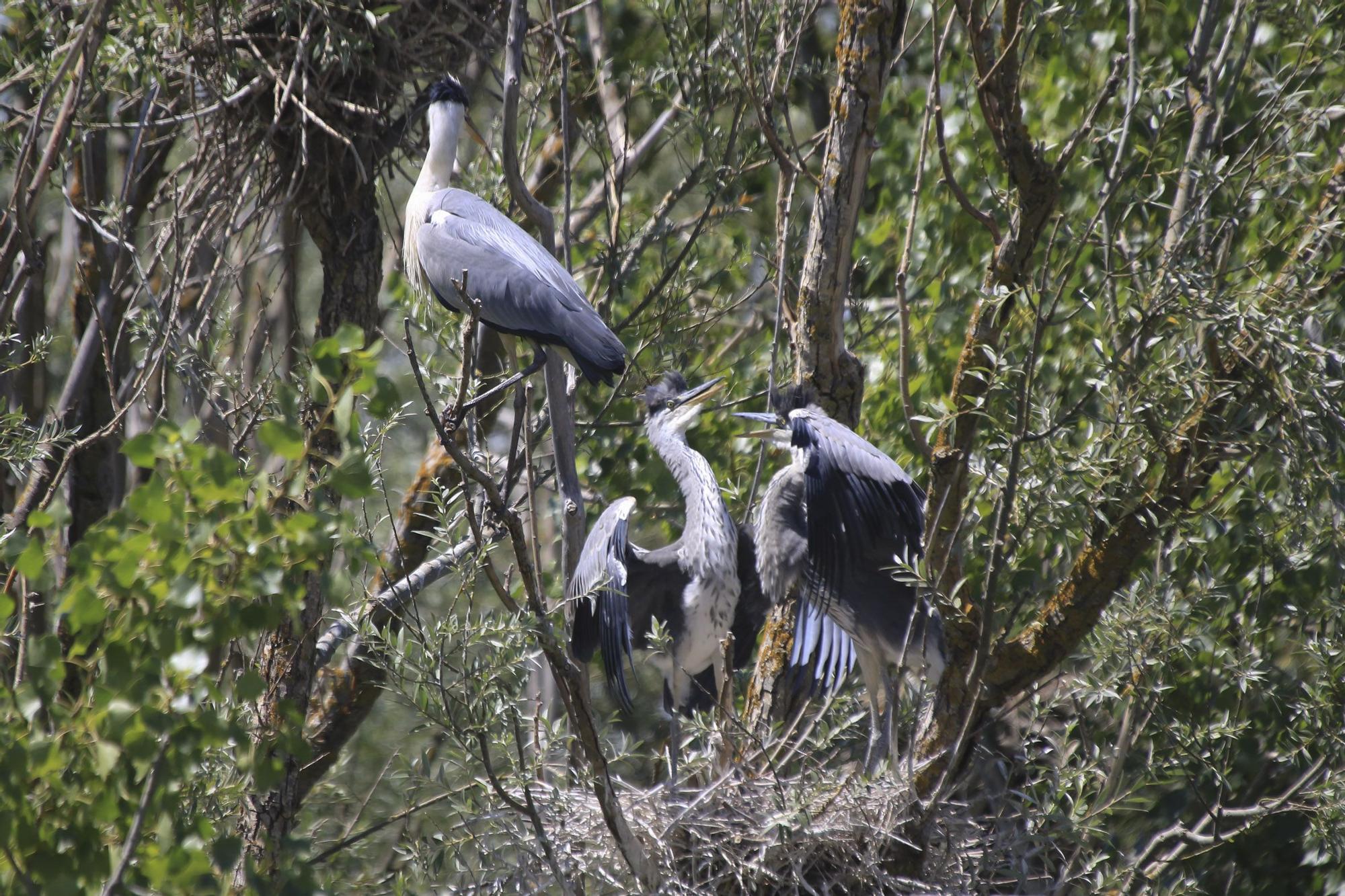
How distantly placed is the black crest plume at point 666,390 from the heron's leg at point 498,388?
723mm

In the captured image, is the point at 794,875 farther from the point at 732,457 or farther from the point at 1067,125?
the point at 1067,125

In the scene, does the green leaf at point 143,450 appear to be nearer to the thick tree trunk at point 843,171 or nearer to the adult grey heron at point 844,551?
the adult grey heron at point 844,551

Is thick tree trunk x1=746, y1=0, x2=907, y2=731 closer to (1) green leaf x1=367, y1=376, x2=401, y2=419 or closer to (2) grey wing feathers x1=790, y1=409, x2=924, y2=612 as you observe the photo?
(2) grey wing feathers x1=790, y1=409, x2=924, y2=612

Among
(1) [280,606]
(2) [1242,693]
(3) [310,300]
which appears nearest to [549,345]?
(1) [280,606]

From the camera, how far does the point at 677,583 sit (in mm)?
3959

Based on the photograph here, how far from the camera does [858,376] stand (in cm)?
379

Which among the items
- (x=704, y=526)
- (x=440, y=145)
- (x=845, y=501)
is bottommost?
(x=704, y=526)

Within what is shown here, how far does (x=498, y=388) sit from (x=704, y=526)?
36.9 inches

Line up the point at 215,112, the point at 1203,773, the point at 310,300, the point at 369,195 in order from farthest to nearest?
the point at 310,300 < the point at 369,195 < the point at 215,112 < the point at 1203,773

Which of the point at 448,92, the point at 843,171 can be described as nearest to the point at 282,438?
the point at 843,171

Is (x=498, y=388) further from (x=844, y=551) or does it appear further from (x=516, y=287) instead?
(x=844, y=551)

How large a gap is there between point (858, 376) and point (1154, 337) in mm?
894

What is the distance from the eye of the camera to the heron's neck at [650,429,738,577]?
3.86 meters

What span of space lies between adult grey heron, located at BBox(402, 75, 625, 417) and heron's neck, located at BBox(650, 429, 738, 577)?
616 millimetres
